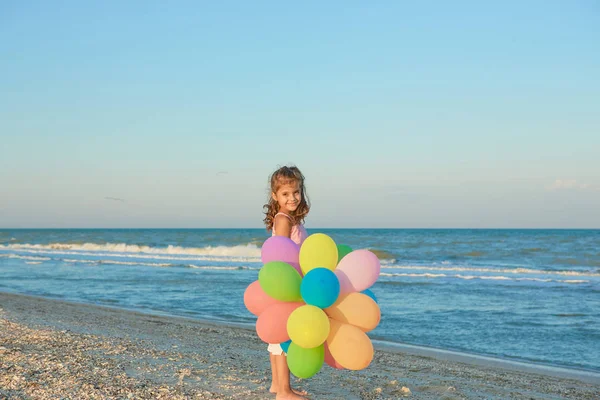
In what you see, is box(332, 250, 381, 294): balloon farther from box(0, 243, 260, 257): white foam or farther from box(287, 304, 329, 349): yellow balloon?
box(0, 243, 260, 257): white foam

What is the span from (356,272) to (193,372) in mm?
2248

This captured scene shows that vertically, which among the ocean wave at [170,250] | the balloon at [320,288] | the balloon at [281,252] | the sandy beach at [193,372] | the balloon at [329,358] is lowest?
the ocean wave at [170,250]

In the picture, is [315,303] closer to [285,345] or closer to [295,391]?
[285,345]

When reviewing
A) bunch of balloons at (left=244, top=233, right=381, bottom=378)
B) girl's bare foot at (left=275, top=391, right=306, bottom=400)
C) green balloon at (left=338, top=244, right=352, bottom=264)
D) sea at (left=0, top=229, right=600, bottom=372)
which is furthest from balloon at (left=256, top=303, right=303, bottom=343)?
sea at (left=0, top=229, right=600, bottom=372)

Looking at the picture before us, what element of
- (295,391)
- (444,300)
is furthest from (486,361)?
(444,300)

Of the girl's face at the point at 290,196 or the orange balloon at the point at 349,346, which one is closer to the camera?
the orange balloon at the point at 349,346

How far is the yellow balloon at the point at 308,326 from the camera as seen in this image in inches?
146

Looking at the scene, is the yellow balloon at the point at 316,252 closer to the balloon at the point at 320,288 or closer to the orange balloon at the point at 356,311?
the balloon at the point at 320,288

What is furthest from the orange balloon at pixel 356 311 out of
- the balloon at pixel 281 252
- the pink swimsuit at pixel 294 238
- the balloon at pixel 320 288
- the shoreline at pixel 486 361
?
the shoreline at pixel 486 361

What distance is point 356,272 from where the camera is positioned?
157 inches

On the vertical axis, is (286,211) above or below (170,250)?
above

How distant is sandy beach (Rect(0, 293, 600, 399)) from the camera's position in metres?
4.71

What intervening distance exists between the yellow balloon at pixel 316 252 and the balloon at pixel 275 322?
0.29 meters

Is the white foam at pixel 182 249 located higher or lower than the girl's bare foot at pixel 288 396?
lower
